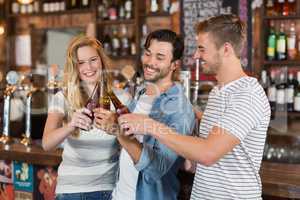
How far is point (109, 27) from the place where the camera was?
5.35 meters

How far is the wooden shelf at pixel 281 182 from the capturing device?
5.41ft

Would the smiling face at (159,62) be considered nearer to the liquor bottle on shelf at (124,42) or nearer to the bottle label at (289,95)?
the bottle label at (289,95)

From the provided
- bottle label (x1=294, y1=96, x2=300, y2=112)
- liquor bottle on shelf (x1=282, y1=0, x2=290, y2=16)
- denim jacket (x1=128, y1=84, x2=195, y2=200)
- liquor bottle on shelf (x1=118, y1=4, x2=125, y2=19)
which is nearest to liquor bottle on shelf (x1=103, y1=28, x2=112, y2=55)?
liquor bottle on shelf (x1=118, y1=4, x2=125, y2=19)

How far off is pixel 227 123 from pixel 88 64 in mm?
740

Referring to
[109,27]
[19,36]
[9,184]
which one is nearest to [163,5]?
[109,27]

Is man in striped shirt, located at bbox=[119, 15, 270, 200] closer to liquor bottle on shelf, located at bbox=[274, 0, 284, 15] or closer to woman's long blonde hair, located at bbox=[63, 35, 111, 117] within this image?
woman's long blonde hair, located at bbox=[63, 35, 111, 117]

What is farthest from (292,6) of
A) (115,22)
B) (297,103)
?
(115,22)

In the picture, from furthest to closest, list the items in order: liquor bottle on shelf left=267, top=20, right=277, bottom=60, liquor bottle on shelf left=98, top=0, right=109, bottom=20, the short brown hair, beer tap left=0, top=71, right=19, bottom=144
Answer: liquor bottle on shelf left=98, top=0, right=109, bottom=20 → liquor bottle on shelf left=267, top=20, right=277, bottom=60 → beer tap left=0, top=71, right=19, bottom=144 → the short brown hair

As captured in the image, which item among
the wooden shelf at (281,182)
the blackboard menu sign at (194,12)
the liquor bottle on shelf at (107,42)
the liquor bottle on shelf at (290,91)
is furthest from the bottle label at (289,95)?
the wooden shelf at (281,182)

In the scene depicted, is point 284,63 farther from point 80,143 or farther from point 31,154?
point 80,143

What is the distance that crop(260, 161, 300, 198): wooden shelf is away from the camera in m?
1.65

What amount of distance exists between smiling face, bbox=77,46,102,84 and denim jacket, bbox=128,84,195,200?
11.8 inches

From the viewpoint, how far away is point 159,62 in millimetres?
1711

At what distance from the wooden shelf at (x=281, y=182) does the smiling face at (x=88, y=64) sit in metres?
0.78
